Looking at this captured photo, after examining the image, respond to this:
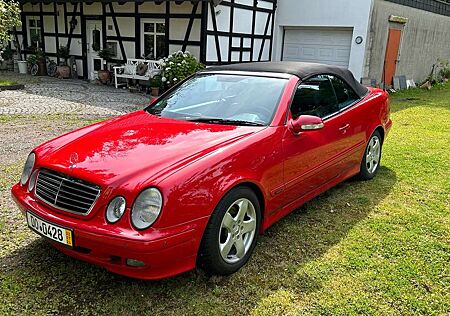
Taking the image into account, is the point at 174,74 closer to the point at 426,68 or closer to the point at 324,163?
the point at 324,163

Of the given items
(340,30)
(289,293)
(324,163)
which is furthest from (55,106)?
(340,30)

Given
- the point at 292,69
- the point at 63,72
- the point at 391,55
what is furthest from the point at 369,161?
the point at 63,72

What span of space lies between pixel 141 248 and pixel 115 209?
295mm

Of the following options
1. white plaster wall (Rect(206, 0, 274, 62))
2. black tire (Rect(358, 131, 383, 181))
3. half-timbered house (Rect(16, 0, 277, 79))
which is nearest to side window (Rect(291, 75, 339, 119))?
black tire (Rect(358, 131, 383, 181))

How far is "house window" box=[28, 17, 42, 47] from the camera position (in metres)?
16.0

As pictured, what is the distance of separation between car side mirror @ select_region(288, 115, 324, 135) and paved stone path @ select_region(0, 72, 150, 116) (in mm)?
6135

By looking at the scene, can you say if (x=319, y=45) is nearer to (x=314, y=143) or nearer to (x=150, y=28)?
(x=150, y=28)

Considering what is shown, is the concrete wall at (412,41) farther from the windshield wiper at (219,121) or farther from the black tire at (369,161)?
the windshield wiper at (219,121)

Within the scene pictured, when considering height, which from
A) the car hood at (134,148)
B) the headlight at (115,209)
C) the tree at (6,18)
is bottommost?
the headlight at (115,209)

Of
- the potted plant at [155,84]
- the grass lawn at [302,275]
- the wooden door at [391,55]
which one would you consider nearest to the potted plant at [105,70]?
the potted plant at [155,84]

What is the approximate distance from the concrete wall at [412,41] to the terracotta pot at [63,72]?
10.3 metres

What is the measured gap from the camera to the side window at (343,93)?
4.29 metres

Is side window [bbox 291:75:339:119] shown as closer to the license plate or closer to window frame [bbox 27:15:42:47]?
the license plate

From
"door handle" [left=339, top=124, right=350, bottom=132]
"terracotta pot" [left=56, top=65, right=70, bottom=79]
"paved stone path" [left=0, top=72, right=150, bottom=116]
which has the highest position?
"door handle" [left=339, top=124, right=350, bottom=132]
